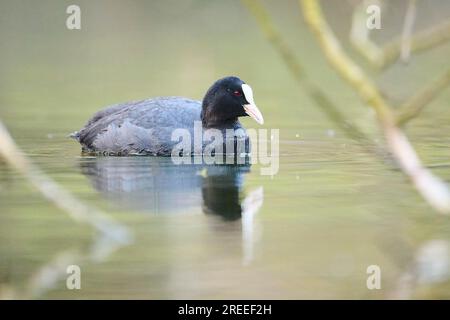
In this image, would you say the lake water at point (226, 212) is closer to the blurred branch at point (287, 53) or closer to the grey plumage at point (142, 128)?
the grey plumage at point (142, 128)

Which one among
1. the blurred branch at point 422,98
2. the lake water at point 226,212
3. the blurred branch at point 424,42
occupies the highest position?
the blurred branch at point 424,42

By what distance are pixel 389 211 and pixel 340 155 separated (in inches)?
111

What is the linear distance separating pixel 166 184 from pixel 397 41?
6.04 m

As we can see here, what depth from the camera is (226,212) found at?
7.63 meters

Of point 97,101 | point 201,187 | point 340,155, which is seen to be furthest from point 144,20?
point 201,187

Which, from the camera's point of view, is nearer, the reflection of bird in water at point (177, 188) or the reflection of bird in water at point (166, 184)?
the reflection of bird in water at point (177, 188)

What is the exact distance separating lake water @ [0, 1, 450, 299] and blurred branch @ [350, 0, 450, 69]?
61 cm

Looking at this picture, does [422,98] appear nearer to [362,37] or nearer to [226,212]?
[362,37]

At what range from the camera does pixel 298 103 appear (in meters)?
14.4

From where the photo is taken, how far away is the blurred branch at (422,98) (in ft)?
8.35

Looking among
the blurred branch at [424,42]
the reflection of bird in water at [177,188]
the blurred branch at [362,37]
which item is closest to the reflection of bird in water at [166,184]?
the reflection of bird in water at [177,188]

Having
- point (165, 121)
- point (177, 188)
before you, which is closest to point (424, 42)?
point (177, 188)

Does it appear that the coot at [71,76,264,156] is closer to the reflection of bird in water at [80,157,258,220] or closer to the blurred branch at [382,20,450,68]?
the reflection of bird in water at [80,157,258,220]

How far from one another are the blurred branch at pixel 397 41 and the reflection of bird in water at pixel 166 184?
468 cm
